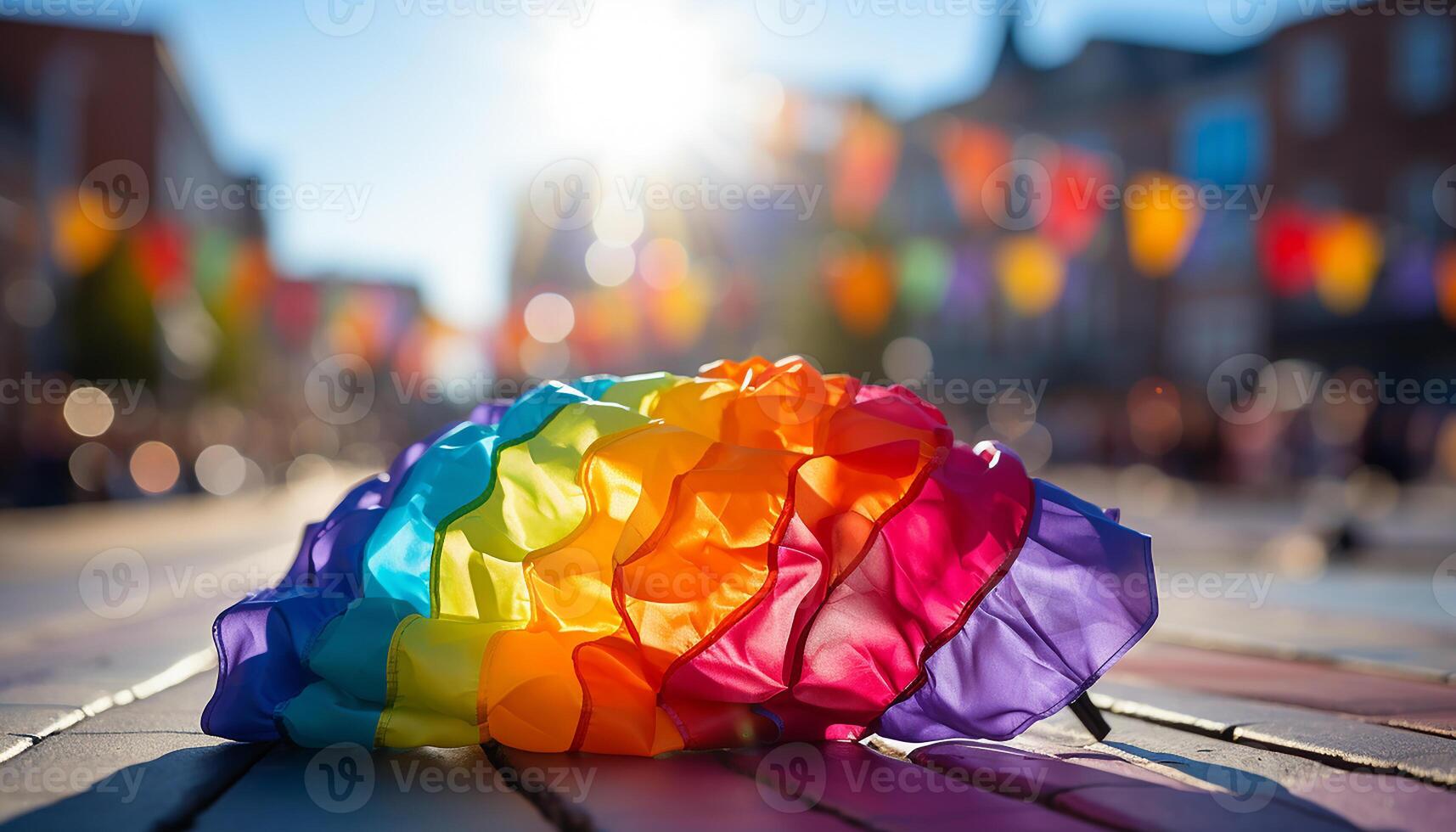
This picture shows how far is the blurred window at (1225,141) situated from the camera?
28.1 meters

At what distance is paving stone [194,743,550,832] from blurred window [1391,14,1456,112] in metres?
26.1

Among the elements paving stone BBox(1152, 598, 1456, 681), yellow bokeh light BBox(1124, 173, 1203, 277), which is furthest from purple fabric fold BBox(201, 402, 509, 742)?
yellow bokeh light BBox(1124, 173, 1203, 277)

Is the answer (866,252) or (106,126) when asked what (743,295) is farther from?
(106,126)

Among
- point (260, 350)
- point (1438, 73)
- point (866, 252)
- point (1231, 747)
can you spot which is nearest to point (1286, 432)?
point (1438, 73)

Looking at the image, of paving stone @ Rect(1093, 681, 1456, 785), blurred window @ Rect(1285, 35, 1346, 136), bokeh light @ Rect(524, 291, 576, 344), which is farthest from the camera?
bokeh light @ Rect(524, 291, 576, 344)

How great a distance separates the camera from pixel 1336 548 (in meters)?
9.38

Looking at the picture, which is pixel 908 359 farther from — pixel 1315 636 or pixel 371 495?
pixel 371 495

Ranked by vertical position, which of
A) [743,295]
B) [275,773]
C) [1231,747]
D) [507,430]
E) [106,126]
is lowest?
[275,773]

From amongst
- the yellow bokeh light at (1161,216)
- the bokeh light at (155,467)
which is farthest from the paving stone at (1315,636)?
the bokeh light at (155,467)

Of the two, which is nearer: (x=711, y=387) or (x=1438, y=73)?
(x=711, y=387)

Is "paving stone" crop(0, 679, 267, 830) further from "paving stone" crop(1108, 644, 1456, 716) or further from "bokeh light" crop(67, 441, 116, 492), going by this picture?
"bokeh light" crop(67, 441, 116, 492)

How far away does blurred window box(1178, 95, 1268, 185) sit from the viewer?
28.1 metres

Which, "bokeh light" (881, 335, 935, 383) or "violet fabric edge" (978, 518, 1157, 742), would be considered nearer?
"violet fabric edge" (978, 518, 1157, 742)

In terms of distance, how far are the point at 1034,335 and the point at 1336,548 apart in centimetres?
2607
